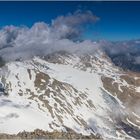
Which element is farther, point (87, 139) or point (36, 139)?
point (87, 139)

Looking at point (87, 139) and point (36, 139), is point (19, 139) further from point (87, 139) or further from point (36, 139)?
point (87, 139)

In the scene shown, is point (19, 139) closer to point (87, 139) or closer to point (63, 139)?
point (63, 139)

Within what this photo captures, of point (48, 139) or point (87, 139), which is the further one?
point (87, 139)

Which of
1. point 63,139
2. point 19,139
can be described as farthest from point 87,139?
point 19,139

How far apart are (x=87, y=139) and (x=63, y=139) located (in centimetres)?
1026

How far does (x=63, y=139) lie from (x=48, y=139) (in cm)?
336

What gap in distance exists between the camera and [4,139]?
94438 mm

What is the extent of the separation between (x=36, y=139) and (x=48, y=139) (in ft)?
10.6

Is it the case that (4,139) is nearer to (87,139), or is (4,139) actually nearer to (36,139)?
(36,139)

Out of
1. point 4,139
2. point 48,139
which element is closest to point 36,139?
point 48,139

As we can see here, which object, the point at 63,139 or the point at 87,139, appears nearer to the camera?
the point at 63,139

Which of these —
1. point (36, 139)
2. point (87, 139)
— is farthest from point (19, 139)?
point (87, 139)

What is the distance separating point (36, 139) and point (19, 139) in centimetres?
511

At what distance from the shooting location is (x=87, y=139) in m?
98.6
